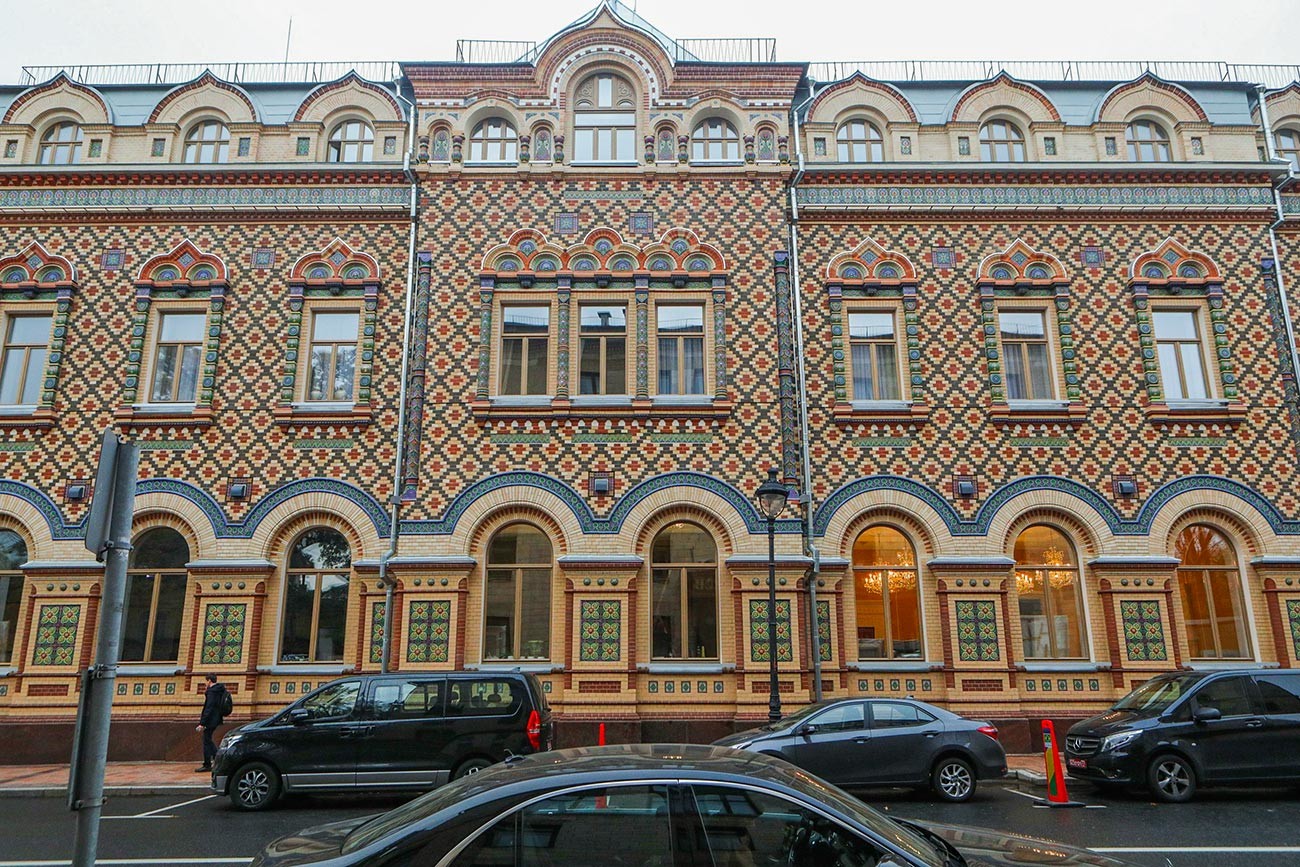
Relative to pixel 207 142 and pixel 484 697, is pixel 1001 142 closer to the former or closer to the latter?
pixel 484 697

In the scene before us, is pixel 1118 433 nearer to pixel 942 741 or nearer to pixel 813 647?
pixel 813 647

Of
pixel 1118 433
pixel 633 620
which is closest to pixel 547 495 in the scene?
pixel 633 620

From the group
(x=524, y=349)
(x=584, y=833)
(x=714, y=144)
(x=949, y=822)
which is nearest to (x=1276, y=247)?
(x=714, y=144)

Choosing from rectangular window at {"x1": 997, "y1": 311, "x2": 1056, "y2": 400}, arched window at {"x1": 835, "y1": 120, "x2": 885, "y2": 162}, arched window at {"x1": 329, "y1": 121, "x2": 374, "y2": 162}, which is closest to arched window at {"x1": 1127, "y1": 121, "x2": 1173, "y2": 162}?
rectangular window at {"x1": 997, "y1": 311, "x2": 1056, "y2": 400}

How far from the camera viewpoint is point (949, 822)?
10172mm

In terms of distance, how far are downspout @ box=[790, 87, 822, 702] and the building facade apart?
0.31 feet

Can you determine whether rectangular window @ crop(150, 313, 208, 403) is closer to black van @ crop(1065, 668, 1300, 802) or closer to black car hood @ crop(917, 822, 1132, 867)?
black car hood @ crop(917, 822, 1132, 867)

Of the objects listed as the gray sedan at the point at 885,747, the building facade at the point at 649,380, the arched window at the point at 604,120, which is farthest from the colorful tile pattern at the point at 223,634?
the arched window at the point at 604,120

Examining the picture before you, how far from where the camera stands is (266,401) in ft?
55.6

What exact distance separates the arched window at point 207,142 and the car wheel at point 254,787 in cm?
1301

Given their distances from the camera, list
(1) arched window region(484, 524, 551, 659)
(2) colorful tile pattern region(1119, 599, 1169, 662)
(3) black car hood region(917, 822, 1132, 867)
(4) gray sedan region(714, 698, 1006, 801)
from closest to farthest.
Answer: (3) black car hood region(917, 822, 1132, 867)
(4) gray sedan region(714, 698, 1006, 801)
(2) colorful tile pattern region(1119, 599, 1169, 662)
(1) arched window region(484, 524, 551, 659)

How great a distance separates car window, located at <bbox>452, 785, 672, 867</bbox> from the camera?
3.90 metres

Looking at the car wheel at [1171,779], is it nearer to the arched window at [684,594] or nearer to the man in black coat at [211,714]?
the arched window at [684,594]

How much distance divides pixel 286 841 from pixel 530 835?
176 centimetres
